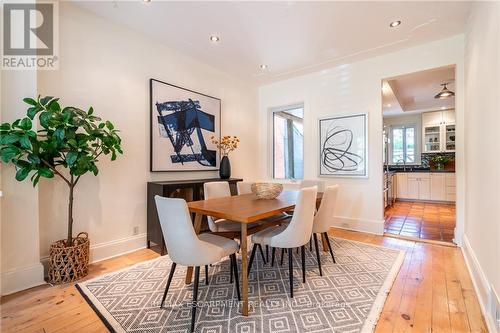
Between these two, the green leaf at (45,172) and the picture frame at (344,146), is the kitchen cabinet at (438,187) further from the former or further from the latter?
the green leaf at (45,172)

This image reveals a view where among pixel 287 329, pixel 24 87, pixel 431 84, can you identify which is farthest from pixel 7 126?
pixel 431 84

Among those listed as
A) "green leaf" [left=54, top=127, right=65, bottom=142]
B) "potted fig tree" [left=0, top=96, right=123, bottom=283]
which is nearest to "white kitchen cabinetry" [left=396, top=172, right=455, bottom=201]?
"potted fig tree" [left=0, top=96, right=123, bottom=283]

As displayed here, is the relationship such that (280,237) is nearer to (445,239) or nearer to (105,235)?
(105,235)

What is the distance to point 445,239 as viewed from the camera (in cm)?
327

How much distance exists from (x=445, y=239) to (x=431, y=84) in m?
3.13

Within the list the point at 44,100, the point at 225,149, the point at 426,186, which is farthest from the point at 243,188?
the point at 426,186

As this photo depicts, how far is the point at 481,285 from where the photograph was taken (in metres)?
1.82

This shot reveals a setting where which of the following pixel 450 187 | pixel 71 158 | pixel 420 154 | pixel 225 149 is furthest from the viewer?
pixel 420 154

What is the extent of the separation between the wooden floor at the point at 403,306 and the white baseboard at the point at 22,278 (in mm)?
74

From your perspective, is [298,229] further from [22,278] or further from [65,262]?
[22,278]

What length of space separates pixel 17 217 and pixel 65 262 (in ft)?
1.84

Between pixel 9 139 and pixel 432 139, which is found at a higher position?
pixel 432 139

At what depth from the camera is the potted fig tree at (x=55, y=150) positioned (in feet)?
6.09

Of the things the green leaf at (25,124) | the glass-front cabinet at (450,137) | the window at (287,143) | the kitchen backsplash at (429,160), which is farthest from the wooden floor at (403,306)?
the glass-front cabinet at (450,137)
